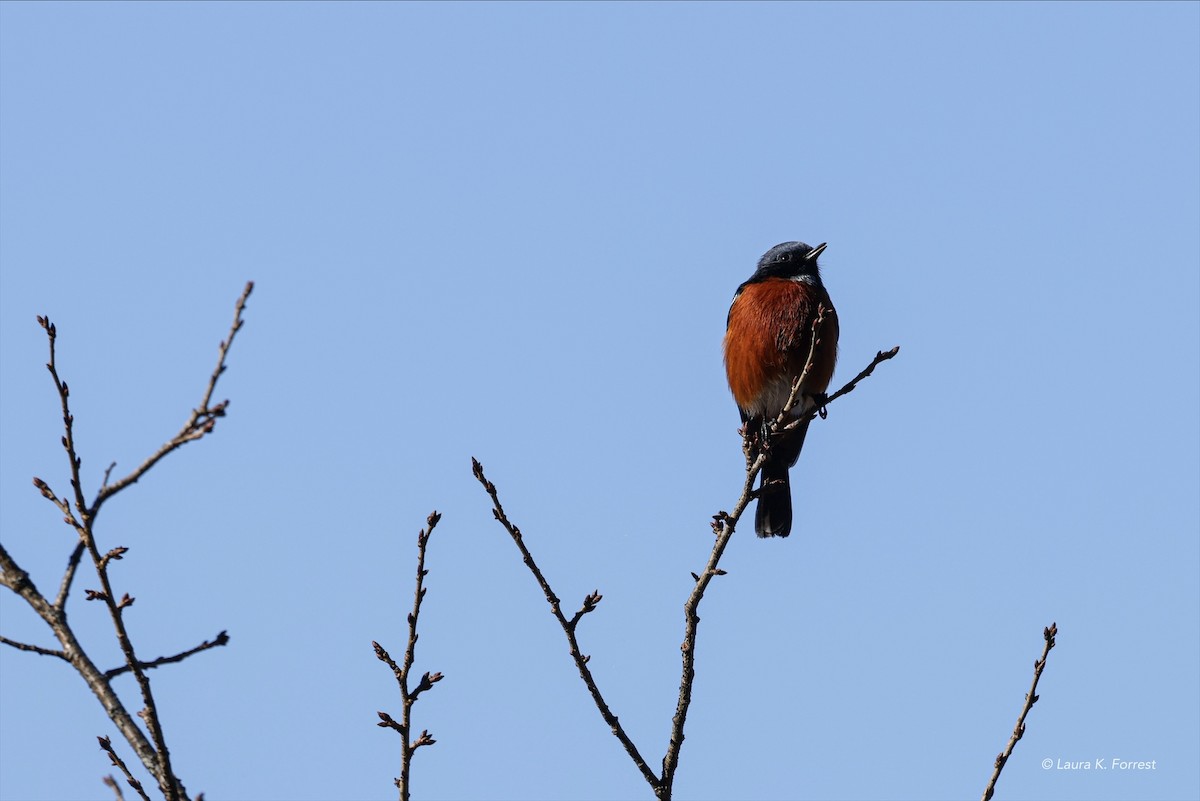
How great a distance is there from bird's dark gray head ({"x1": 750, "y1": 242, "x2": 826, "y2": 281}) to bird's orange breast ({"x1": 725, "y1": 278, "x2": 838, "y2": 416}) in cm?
48

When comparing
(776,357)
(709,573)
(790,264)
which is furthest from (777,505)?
(709,573)

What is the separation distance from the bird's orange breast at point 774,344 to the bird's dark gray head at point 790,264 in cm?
48

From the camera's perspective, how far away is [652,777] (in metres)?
4.31

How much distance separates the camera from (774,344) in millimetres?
8992

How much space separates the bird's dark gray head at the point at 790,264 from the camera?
10047 mm

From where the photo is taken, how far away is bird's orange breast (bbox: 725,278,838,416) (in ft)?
29.3

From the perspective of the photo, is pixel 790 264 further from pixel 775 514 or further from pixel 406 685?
pixel 406 685

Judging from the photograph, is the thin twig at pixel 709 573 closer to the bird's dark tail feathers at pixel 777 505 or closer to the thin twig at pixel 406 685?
the thin twig at pixel 406 685

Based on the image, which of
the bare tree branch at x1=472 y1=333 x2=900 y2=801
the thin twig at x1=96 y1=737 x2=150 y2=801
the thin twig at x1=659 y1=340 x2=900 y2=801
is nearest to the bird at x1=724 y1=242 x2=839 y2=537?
the thin twig at x1=659 y1=340 x2=900 y2=801

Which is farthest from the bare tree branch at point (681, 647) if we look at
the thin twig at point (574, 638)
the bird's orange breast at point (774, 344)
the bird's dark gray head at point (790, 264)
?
the bird's dark gray head at point (790, 264)

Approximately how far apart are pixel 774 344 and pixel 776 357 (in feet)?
0.29

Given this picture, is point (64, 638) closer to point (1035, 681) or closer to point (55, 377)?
point (55, 377)

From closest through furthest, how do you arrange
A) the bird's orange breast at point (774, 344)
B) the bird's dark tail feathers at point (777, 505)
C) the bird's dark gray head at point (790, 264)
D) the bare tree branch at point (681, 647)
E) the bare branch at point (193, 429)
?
the bare branch at point (193, 429)
the bare tree branch at point (681, 647)
the bird's orange breast at point (774, 344)
the bird's dark tail feathers at point (777, 505)
the bird's dark gray head at point (790, 264)

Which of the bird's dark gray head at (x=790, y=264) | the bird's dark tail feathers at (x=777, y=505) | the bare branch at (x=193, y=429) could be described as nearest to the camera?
the bare branch at (x=193, y=429)
